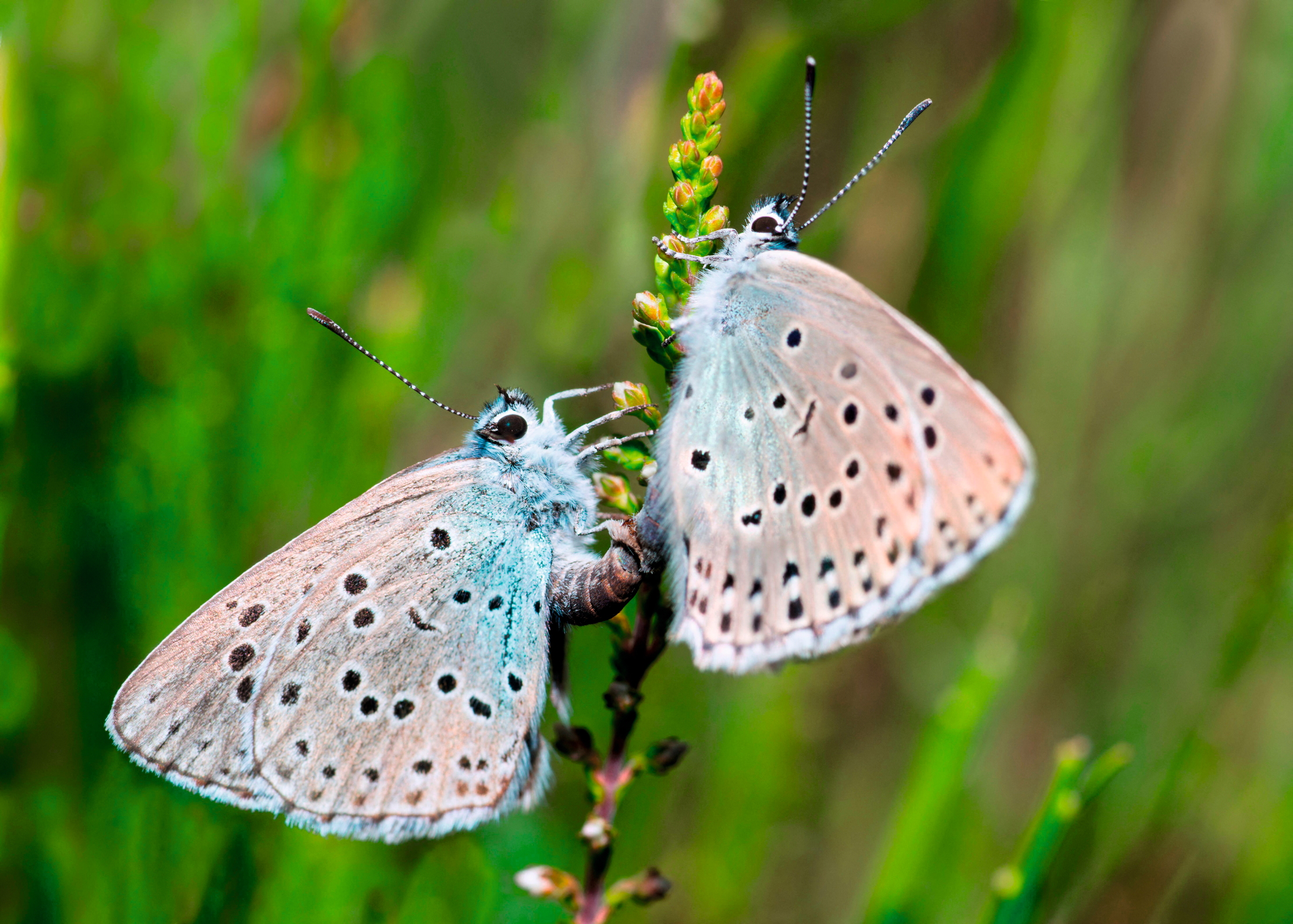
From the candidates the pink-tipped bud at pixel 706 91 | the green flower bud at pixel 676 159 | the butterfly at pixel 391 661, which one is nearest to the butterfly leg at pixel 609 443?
the butterfly at pixel 391 661

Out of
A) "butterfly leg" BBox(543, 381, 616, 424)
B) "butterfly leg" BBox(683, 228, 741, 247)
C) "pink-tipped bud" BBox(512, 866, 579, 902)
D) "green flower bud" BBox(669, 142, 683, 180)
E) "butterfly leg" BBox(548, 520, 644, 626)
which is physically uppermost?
"green flower bud" BBox(669, 142, 683, 180)

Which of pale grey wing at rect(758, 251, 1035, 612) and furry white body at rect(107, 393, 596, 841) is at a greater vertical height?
pale grey wing at rect(758, 251, 1035, 612)

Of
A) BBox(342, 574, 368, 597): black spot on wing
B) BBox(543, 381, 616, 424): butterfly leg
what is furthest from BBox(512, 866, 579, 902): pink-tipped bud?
BBox(543, 381, 616, 424): butterfly leg

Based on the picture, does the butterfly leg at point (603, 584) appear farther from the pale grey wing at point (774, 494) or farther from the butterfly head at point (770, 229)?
the butterfly head at point (770, 229)

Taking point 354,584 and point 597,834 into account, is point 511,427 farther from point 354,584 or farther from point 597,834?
point 597,834

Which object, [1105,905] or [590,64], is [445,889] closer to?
[1105,905]

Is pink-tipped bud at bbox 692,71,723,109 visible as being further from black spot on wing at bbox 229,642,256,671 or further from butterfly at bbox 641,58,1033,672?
black spot on wing at bbox 229,642,256,671

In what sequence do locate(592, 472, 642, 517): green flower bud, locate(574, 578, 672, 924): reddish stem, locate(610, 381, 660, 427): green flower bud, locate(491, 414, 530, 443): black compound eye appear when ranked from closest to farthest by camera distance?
locate(574, 578, 672, 924): reddish stem → locate(610, 381, 660, 427): green flower bud → locate(592, 472, 642, 517): green flower bud → locate(491, 414, 530, 443): black compound eye
